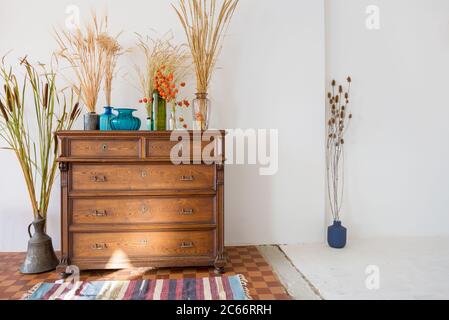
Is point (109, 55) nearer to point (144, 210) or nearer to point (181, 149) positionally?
point (181, 149)

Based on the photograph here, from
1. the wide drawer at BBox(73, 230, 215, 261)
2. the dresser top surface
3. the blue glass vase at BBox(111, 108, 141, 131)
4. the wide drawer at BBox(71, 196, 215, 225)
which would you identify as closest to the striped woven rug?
the wide drawer at BBox(73, 230, 215, 261)

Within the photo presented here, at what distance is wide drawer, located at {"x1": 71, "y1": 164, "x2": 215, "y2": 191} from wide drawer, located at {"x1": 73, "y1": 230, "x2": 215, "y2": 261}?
0.35m

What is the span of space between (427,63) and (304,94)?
4.75 ft

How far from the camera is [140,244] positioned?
241cm

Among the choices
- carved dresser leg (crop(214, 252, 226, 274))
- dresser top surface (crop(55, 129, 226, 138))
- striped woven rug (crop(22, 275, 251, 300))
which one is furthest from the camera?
carved dresser leg (crop(214, 252, 226, 274))

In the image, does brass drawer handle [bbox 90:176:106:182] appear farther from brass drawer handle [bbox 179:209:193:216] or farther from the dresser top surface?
brass drawer handle [bbox 179:209:193:216]

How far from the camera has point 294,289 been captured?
2.21 metres

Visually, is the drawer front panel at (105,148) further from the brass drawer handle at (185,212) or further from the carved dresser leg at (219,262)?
the carved dresser leg at (219,262)

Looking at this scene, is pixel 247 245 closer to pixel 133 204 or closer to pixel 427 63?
pixel 133 204

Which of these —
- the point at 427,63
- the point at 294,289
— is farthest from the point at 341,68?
the point at 294,289

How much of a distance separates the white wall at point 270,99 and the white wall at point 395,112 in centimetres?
34

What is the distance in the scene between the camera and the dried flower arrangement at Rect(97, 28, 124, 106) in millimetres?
2564

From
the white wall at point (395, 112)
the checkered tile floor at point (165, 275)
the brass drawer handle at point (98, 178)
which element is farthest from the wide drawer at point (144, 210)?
the white wall at point (395, 112)
